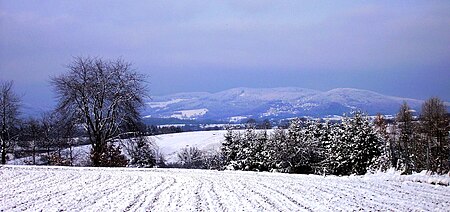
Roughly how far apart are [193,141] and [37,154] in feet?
281

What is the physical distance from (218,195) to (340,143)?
42.9m

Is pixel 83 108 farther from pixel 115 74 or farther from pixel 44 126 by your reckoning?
pixel 44 126

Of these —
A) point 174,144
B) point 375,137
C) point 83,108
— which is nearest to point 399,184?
point 83,108

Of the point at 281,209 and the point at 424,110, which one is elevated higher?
the point at 424,110

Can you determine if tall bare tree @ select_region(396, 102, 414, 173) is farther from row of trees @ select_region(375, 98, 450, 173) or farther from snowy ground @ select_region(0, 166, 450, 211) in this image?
snowy ground @ select_region(0, 166, 450, 211)

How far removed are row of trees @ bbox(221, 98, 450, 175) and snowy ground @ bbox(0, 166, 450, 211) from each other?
29781 mm

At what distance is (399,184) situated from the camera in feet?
55.4

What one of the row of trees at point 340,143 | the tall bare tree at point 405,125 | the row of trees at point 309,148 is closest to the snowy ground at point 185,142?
the row of trees at point 309,148

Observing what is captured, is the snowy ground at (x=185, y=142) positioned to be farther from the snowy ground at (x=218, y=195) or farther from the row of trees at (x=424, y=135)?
the snowy ground at (x=218, y=195)

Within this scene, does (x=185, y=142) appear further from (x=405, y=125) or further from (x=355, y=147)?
(x=355, y=147)

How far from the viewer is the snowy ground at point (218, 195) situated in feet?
40.8

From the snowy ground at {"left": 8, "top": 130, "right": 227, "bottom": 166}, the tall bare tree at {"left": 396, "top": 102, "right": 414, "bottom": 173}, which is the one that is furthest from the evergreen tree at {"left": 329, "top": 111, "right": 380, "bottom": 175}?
the snowy ground at {"left": 8, "top": 130, "right": 227, "bottom": 166}

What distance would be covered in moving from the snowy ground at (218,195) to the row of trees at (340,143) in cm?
2978

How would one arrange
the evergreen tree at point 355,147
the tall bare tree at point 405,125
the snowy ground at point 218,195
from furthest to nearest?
the tall bare tree at point 405,125 → the evergreen tree at point 355,147 → the snowy ground at point 218,195
